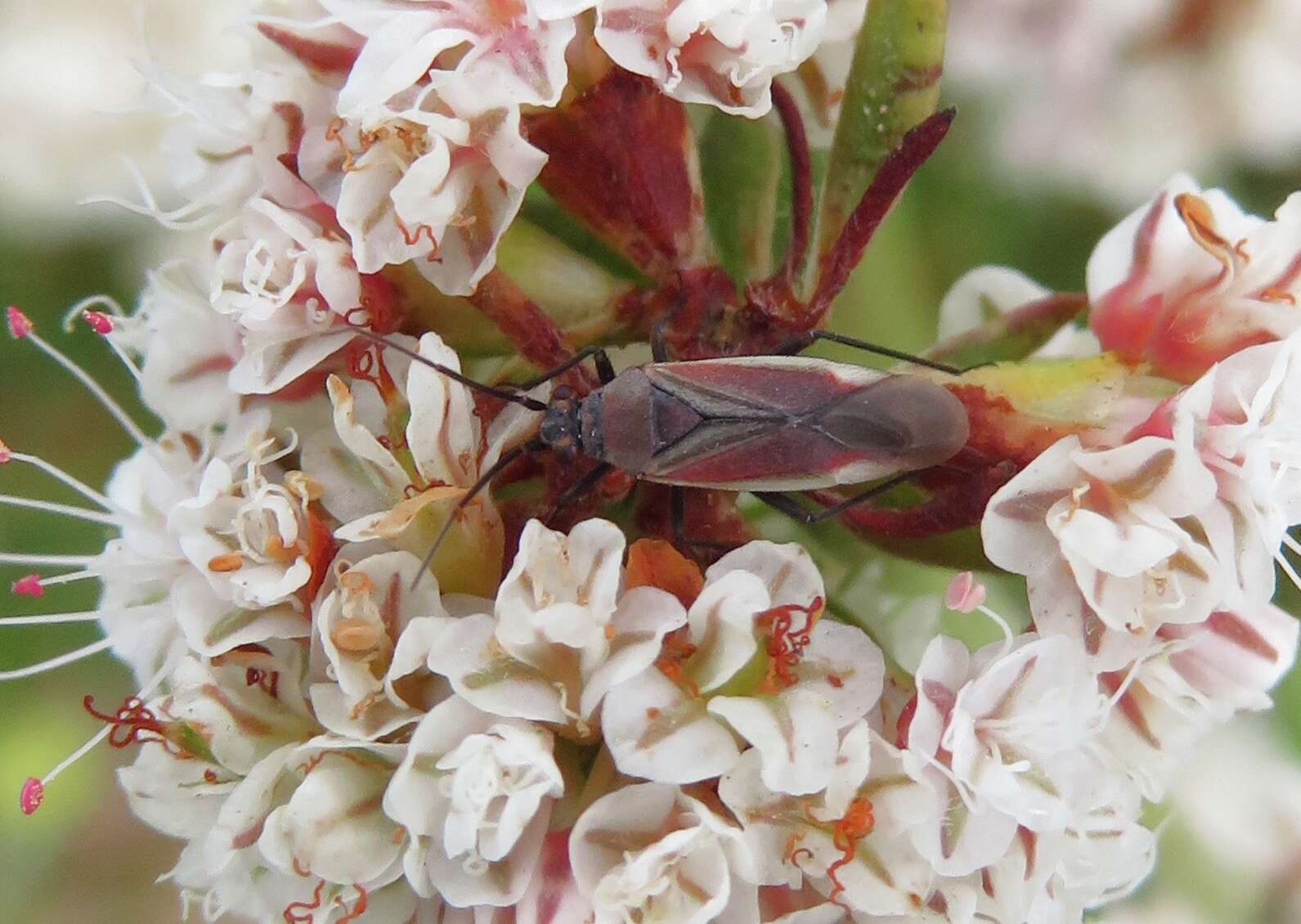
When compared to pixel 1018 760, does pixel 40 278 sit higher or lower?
lower

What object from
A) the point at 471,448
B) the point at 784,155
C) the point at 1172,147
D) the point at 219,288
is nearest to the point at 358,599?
the point at 471,448

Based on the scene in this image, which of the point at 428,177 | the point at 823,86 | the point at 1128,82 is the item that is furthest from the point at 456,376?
the point at 1128,82

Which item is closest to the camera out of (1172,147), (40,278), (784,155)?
(784,155)

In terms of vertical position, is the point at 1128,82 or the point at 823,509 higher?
the point at 1128,82

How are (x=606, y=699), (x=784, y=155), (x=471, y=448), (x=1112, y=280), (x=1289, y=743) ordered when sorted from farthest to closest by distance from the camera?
(x=1289, y=743), (x=784, y=155), (x=1112, y=280), (x=471, y=448), (x=606, y=699)

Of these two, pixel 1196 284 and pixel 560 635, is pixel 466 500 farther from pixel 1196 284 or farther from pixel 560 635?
pixel 1196 284

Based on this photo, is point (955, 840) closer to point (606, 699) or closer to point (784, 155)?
point (606, 699)
